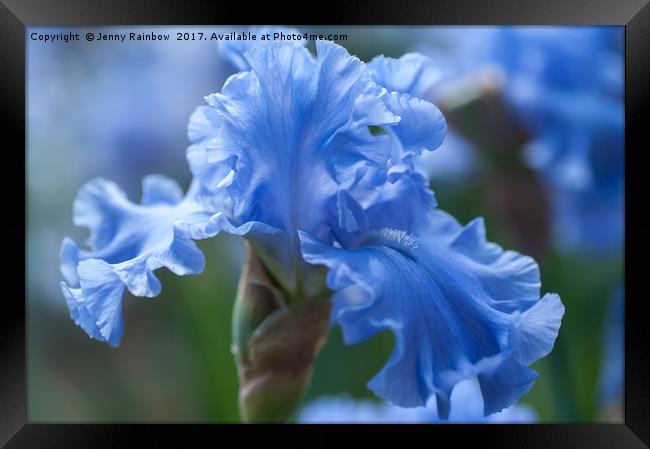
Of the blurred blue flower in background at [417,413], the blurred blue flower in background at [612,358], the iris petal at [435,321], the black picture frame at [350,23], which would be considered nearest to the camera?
the iris petal at [435,321]

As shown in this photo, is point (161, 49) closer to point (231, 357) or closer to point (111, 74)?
point (111, 74)


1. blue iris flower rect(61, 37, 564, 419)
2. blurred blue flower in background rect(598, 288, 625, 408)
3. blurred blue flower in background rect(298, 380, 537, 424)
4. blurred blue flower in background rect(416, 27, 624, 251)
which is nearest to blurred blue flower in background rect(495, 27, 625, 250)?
blurred blue flower in background rect(416, 27, 624, 251)

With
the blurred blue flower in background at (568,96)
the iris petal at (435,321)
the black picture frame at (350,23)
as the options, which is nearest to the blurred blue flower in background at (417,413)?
the black picture frame at (350,23)

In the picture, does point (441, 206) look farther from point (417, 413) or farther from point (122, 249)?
point (122, 249)

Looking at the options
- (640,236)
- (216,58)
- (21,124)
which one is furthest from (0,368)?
(216,58)

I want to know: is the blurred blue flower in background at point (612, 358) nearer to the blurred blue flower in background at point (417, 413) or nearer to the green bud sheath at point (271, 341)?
the blurred blue flower in background at point (417, 413)

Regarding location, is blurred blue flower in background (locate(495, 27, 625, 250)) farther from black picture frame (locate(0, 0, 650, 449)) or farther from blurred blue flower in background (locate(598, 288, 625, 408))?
black picture frame (locate(0, 0, 650, 449))

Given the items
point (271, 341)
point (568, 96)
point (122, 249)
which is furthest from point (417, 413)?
point (568, 96)
